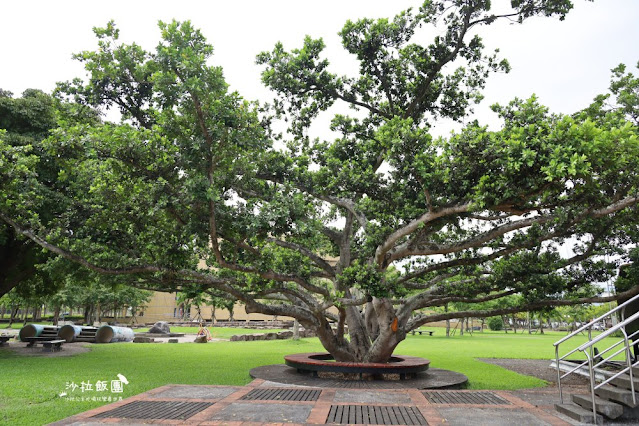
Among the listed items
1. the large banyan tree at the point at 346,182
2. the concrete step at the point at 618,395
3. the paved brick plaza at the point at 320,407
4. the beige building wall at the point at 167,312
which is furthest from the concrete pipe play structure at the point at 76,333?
the beige building wall at the point at 167,312

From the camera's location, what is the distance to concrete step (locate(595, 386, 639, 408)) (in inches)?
247

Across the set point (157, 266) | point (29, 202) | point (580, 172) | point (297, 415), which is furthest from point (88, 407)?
point (580, 172)

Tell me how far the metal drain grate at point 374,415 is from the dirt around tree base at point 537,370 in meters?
5.75

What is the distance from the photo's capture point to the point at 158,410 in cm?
720

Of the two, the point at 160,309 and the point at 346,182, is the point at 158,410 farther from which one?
the point at 160,309

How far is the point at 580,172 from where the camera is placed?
6938mm

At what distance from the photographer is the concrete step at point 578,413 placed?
21.1ft

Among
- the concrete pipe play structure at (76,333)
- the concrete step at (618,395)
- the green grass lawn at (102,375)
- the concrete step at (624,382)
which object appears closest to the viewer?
the concrete step at (618,395)

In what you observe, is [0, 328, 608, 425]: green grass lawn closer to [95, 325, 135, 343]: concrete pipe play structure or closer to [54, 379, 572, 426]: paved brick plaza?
[54, 379, 572, 426]: paved brick plaza

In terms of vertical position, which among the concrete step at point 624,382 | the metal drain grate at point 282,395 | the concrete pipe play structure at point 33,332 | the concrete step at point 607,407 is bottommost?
the metal drain grate at point 282,395

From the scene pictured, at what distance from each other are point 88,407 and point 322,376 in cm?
588

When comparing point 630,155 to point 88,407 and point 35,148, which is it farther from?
point 35,148

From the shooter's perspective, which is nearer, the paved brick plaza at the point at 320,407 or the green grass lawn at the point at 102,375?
the paved brick plaza at the point at 320,407

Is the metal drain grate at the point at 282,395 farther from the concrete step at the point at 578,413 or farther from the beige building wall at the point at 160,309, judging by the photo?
the beige building wall at the point at 160,309
